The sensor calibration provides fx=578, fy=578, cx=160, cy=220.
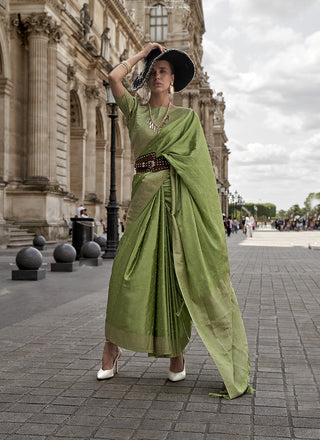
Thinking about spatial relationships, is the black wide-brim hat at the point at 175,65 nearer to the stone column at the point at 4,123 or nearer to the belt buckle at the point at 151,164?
the belt buckle at the point at 151,164

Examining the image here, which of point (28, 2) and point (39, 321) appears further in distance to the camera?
point (28, 2)

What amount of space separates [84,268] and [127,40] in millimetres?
32284

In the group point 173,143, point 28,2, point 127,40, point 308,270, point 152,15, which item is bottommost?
point 308,270

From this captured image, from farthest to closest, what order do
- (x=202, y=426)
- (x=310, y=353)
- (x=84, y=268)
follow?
1. (x=84, y=268)
2. (x=310, y=353)
3. (x=202, y=426)

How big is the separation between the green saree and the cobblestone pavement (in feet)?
1.03

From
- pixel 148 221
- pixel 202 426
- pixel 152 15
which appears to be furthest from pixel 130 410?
pixel 152 15

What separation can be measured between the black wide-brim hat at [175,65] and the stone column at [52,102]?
18.5m

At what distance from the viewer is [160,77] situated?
13.3ft

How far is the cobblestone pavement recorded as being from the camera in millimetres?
3076

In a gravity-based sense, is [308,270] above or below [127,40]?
below

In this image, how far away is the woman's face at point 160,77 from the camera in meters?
4.04

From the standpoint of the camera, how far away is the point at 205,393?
12.2 ft

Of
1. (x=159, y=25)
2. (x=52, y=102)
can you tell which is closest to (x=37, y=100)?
(x=52, y=102)

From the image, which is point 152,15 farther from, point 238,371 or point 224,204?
point 238,371
